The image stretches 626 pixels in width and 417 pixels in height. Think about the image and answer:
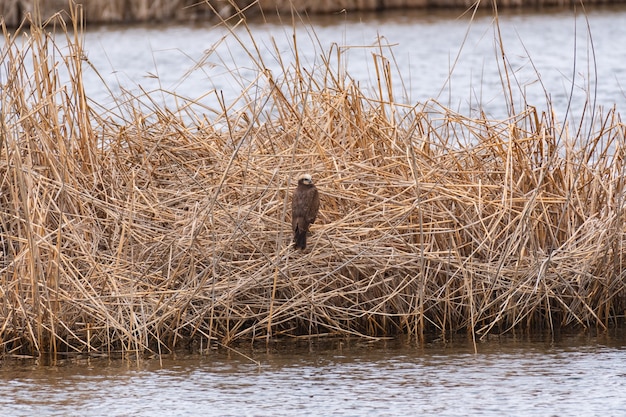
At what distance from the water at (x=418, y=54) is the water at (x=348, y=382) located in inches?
288

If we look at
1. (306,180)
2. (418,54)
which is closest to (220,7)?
(418,54)

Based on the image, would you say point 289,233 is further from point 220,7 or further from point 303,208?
point 220,7

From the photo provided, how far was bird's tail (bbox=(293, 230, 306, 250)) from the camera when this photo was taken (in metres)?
5.23

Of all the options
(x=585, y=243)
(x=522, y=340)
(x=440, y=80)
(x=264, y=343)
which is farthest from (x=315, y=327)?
(x=440, y=80)

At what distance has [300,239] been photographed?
5.24 meters

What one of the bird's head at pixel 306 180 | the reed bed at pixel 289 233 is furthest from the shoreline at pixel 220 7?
the bird's head at pixel 306 180

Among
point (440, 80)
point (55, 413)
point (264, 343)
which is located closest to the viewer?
point (55, 413)

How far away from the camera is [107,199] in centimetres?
567

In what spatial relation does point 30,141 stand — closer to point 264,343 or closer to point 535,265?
point 264,343

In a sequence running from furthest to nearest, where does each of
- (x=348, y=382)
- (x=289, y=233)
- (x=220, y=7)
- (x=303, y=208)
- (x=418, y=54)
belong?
(x=220, y=7) < (x=418, y=54) < (x=289, y=233) < (x=303, y=208) < (x=348, y=382)

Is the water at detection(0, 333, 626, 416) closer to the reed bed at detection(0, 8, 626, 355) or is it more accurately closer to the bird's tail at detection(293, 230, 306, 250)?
the reed bed at detection(0, 8, 626, 355)

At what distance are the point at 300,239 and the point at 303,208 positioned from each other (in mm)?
165

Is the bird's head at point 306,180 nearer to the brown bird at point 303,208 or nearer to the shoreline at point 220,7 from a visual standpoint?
the brown bird at point 303,208

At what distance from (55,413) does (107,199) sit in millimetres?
1602
